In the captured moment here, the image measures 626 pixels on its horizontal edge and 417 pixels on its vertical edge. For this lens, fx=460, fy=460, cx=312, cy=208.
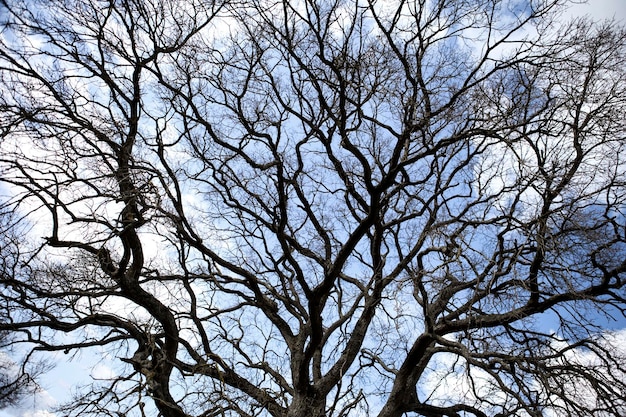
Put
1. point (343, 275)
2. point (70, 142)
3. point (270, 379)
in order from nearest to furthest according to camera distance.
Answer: point (70, 142) → point (270, 379) → point (343, 275)

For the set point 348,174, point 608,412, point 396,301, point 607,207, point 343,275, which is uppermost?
point 348,174

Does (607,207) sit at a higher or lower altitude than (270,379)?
higher

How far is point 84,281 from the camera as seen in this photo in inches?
237

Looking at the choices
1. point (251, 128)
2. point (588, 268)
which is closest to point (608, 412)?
point (588, 268)

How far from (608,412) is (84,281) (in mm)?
6378

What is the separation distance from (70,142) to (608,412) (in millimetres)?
6666

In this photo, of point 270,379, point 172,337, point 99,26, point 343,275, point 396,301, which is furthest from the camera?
point 343,275

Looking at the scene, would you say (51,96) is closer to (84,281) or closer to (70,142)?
(70,142)

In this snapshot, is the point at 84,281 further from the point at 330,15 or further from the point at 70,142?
the point at 330,15

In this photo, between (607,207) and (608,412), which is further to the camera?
(607,207)

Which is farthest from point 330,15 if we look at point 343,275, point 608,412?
point 608,412

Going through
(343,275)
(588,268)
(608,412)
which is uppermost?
(343,275)

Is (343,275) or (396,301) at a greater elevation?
(343,275)

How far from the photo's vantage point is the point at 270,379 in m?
6.67
